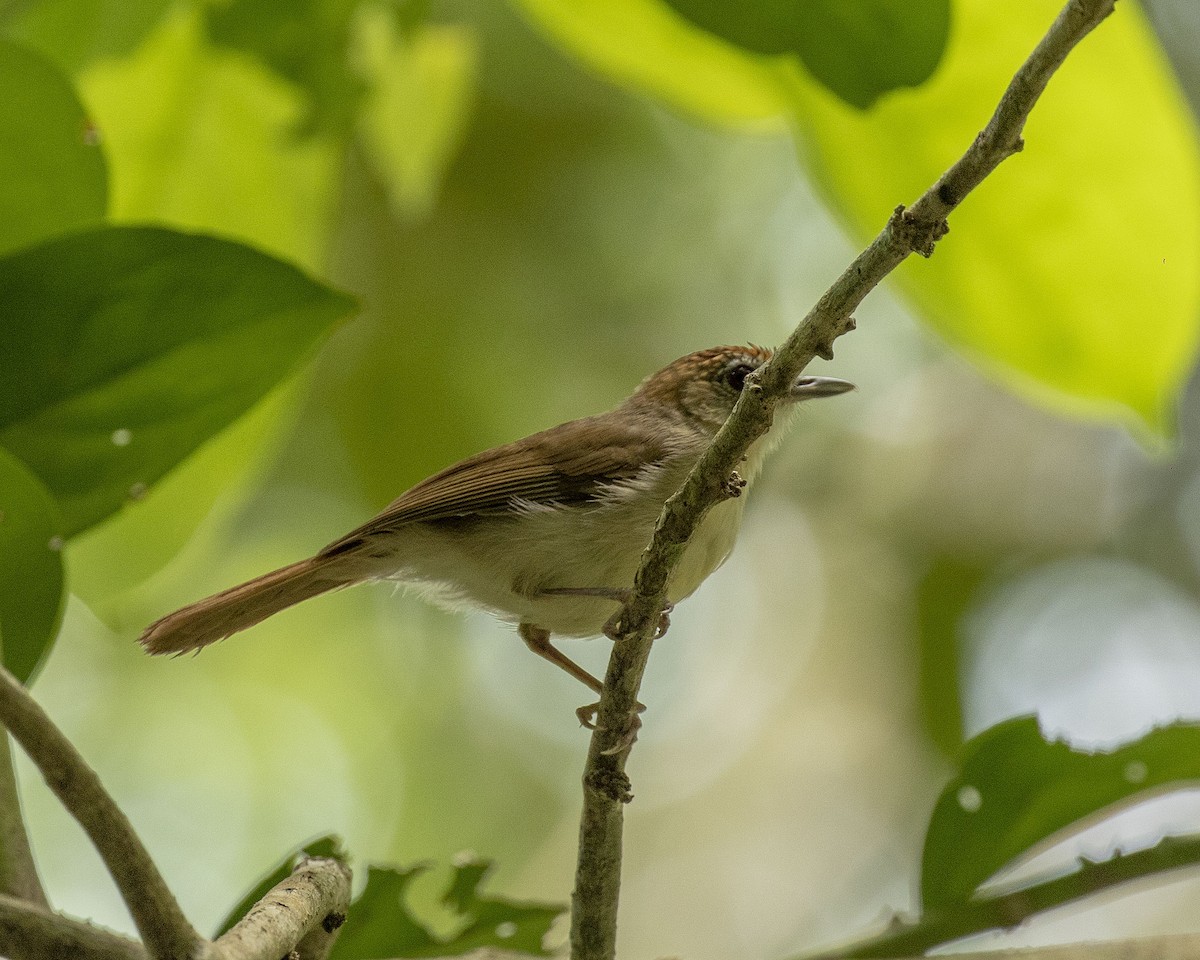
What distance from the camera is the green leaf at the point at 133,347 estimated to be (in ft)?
6.79

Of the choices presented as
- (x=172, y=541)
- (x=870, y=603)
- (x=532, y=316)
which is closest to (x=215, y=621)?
(x=172, y=541)

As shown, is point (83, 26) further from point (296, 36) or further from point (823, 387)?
point (823, 387)

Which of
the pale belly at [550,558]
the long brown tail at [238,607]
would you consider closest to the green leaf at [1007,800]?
the pale belly at [550,558]

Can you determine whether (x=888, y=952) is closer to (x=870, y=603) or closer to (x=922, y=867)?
(x=922, y=867)

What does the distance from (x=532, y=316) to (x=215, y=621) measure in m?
3.79

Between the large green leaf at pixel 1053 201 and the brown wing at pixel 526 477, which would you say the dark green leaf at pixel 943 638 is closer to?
the brown wing at pixel 526 477

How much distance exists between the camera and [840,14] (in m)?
1.88

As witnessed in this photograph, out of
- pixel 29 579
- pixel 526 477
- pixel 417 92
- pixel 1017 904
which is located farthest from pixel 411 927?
pixel 417 92

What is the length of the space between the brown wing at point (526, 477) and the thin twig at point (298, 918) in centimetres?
152

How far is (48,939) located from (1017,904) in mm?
1493

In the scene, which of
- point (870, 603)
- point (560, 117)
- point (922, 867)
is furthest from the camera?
point (870, 603)

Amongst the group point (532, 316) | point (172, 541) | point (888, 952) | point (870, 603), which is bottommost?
point (888, 952)

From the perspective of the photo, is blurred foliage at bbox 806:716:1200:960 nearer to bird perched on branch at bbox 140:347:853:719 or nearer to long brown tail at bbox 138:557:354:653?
bird perched on branch at bbox 140:347:853:719

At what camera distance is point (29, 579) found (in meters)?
1.90
